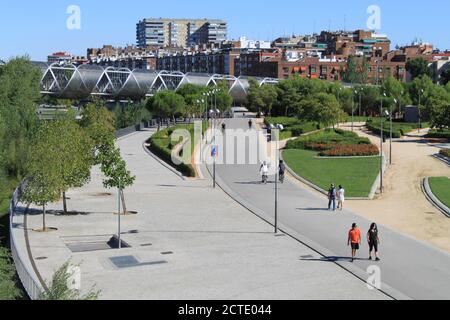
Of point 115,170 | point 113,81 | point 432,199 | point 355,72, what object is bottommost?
point 432,199

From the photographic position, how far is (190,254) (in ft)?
60.5

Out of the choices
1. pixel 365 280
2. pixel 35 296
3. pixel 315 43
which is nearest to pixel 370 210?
pixel 365 280

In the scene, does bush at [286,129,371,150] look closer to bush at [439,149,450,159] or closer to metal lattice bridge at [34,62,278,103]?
bush at [439,149,450,159]

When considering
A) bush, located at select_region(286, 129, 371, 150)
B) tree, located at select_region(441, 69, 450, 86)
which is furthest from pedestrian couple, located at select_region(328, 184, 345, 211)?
tree, located at select_region(441, 69, 450, 86)

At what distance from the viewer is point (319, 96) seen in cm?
6031

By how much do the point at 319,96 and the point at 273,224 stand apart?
129ft

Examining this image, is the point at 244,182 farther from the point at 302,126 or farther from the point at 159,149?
the point at 302,126

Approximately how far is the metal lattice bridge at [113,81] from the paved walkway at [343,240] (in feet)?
198

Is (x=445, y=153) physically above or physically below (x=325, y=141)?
below

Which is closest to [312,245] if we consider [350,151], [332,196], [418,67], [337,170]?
[332,196]

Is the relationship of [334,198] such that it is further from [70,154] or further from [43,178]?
[43,178]

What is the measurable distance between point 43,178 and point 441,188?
17.7 meters

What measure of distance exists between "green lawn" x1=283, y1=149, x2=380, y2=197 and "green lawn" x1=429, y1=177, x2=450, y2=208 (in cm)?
282

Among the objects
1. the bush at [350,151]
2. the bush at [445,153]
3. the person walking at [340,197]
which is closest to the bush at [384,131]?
the bush at [350,151]
